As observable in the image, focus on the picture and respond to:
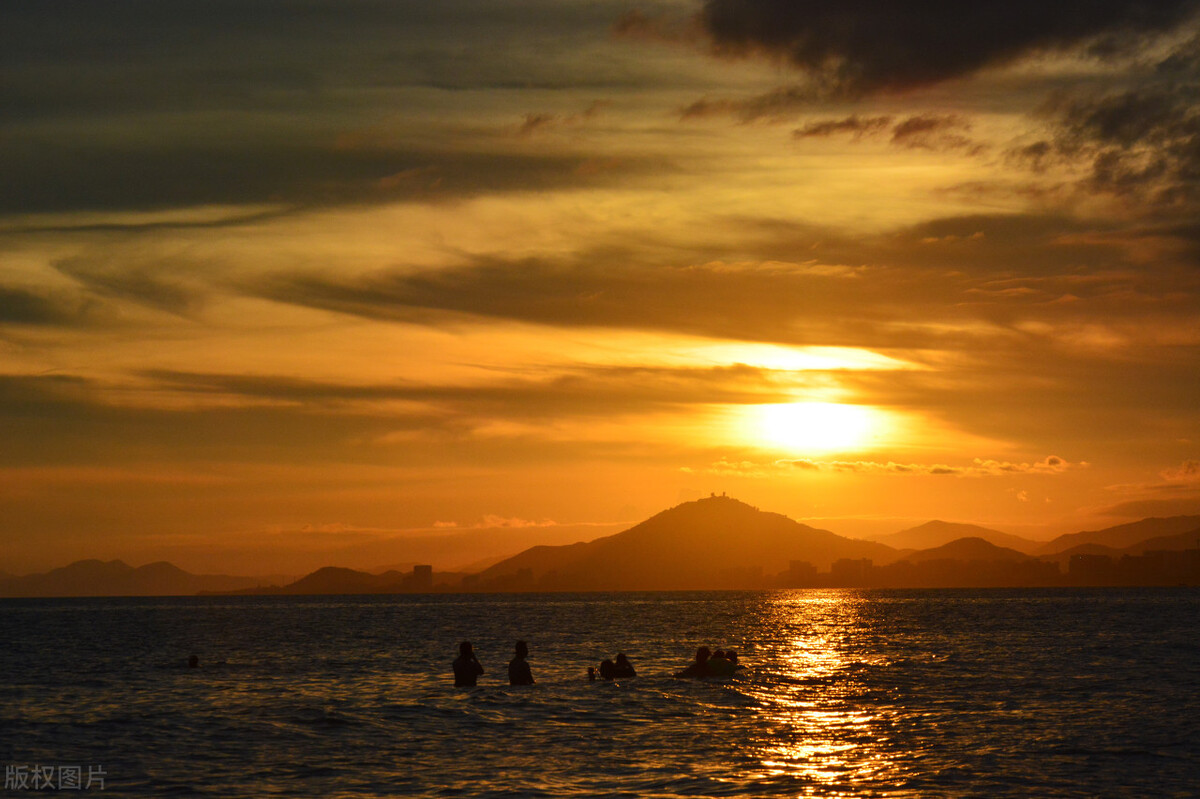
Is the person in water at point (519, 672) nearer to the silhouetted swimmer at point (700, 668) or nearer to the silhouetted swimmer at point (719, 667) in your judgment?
the silhouetted swimmer at point (700, 668)

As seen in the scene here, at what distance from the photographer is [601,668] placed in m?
56.0

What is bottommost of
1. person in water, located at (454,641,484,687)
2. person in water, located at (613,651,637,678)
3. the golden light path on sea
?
the golden light path on sea

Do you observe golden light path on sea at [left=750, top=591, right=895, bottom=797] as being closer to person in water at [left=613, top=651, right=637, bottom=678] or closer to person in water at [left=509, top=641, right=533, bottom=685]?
person in water at [left=613, top=651, right=637, bottom=678]

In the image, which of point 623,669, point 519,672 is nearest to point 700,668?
point 623,669

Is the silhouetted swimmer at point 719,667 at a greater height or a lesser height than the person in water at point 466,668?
lesser

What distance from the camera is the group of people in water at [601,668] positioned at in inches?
2034

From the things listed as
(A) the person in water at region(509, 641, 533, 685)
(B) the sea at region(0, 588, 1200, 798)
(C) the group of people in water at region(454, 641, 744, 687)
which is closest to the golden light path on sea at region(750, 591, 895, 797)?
(B) the sea at region(0, 588, 1200, 798)

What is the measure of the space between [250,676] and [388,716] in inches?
921

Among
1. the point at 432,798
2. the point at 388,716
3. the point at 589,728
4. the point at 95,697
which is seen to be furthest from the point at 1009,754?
the point at 95,697

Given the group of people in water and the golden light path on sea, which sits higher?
the group of people in water

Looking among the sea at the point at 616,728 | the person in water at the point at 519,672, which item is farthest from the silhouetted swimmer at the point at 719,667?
the person in water at the point at 519,672

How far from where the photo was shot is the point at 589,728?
39594 millimetres

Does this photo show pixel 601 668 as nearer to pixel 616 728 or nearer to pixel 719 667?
pixel 719 667

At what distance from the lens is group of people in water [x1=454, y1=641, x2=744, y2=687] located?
5166cm
